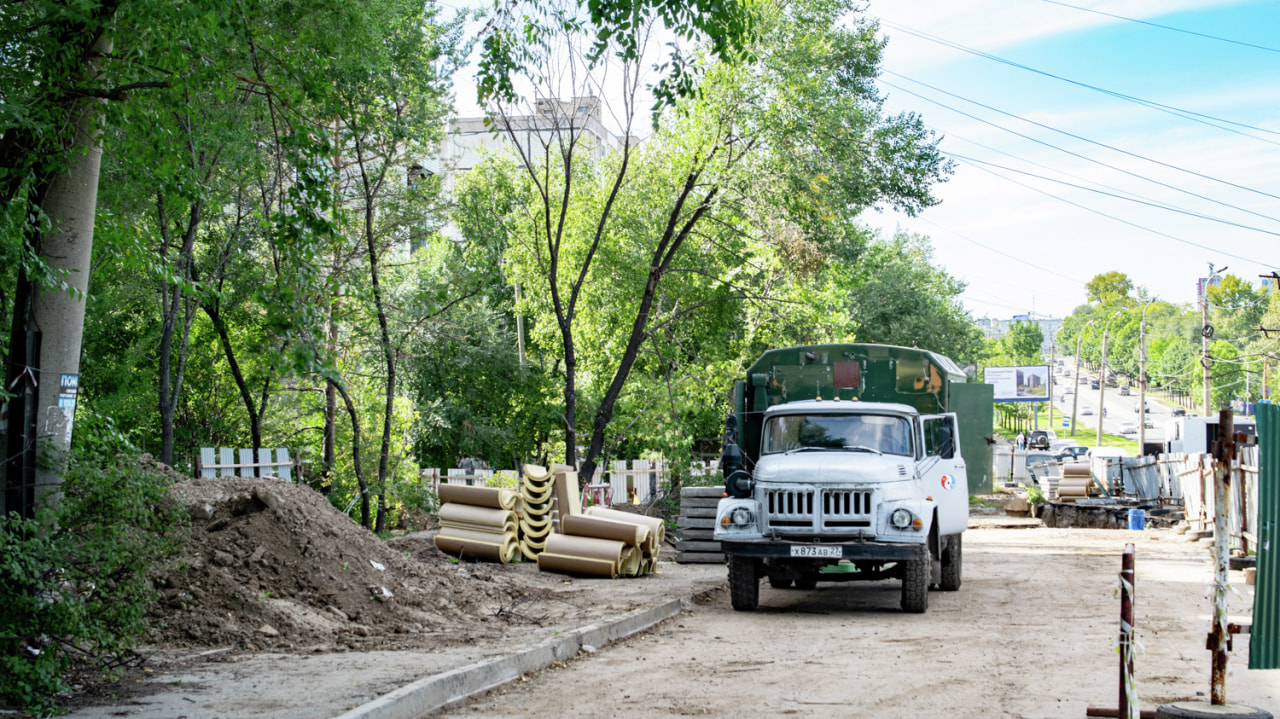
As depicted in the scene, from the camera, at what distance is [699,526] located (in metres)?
18.0

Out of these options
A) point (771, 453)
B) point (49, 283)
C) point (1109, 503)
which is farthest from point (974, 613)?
point (1109, 503)

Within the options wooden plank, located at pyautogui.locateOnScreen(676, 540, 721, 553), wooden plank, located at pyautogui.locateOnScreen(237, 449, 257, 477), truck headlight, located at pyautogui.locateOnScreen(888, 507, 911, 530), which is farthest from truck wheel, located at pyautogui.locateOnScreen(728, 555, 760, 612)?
wooden plank, located at pyautogui.locateOnScreen(237, 449, 257, 477)

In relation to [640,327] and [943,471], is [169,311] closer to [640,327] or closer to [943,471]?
[640,327]

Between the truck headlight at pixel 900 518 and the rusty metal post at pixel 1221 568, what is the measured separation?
529 centimetres

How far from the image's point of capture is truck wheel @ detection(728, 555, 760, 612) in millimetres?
12570

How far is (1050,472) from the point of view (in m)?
50.9

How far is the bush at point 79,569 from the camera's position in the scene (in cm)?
625

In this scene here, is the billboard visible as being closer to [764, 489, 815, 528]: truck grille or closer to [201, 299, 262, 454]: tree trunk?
[201, 299, 262, 454]: tree trunk

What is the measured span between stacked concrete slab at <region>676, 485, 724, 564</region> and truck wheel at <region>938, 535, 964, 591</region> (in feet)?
13.4

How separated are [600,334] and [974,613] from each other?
19.2 metres

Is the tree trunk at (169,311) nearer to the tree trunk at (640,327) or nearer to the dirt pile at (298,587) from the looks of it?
the dirt pile at (298,587)

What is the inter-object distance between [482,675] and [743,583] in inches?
210

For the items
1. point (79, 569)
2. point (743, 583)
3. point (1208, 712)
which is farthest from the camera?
point (743, 583)

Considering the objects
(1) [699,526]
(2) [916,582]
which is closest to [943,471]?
(2) [916,582]
